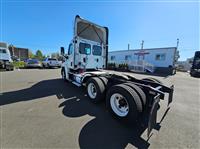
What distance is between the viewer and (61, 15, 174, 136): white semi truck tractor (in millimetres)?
2697

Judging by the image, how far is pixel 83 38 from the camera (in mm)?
6238

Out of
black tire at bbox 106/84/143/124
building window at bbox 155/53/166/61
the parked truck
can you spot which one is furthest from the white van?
the parked truck

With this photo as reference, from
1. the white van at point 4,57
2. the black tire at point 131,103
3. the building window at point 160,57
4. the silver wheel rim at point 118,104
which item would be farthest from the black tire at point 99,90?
the building window at point 160,57

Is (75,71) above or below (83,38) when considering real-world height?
below

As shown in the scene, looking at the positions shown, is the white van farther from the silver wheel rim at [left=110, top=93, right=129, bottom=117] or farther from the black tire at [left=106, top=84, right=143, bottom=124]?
the black tire at [left=106, top=84, right=143, bottom=124]

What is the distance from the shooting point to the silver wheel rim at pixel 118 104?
3.11m

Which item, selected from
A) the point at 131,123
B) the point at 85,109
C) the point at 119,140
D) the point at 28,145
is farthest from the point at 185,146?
the point at 28,145

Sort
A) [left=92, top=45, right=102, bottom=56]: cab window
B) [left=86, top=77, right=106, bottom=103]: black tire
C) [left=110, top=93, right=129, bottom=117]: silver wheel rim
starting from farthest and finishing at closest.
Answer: [left=92, top=45, right=102, bottom=56]: cab window < [left=86, top=77, right=106, bottom=103]: black tire < [left=110, top=93, right=129, bottom=117]: silver wheel rim

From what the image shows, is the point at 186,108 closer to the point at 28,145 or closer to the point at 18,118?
the point at 28,145

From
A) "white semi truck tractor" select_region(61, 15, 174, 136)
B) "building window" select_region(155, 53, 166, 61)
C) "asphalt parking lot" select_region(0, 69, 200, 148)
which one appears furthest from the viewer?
"building window" select_region(155, 53, 166, 61)

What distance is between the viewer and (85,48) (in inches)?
248

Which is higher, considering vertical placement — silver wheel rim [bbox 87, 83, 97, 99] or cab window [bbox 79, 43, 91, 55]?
cab window [bbox 79, 43, 91, 55]

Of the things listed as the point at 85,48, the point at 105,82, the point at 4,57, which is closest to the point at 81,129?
the point at 105,82

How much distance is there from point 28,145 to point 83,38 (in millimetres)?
5375
